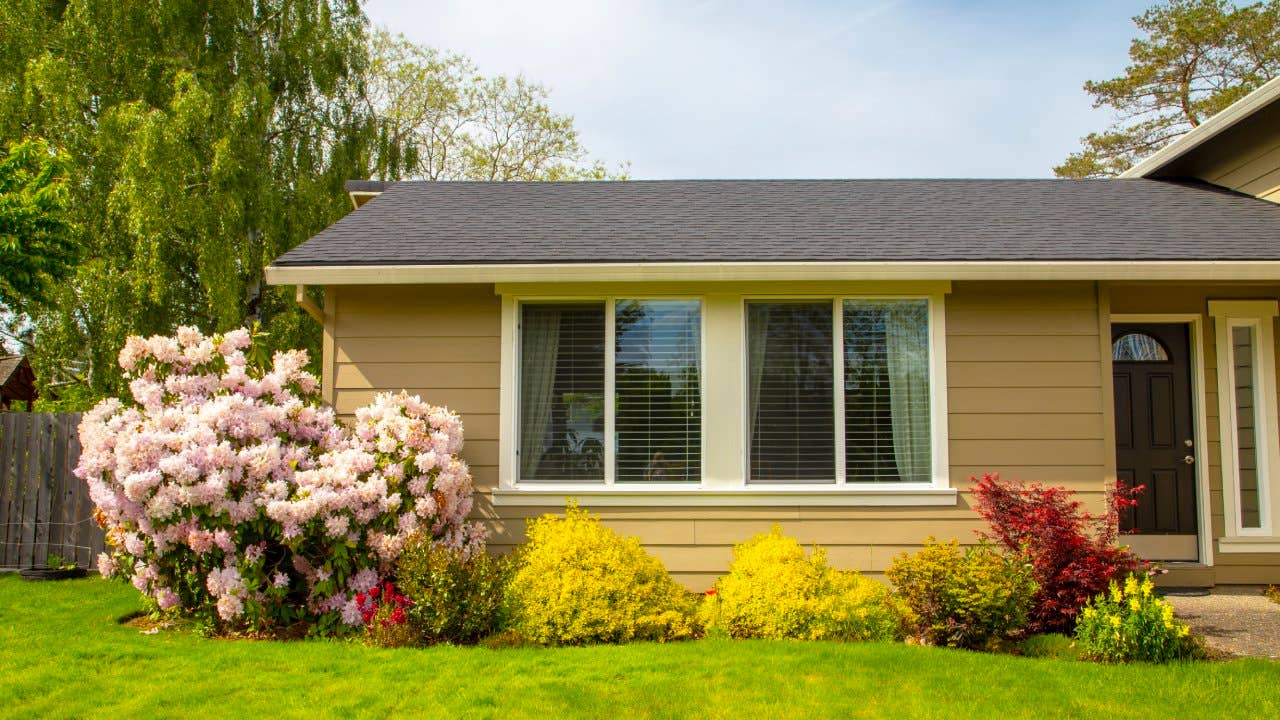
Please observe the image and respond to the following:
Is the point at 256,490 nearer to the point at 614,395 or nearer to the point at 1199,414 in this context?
the point at 614,395

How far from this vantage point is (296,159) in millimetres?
15484

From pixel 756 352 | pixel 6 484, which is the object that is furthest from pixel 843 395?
pixel 6 484

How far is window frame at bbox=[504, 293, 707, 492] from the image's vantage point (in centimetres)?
680

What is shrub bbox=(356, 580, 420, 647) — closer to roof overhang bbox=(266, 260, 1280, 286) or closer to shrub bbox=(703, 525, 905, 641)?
shrub bbox=(703, 525, 905, 641)

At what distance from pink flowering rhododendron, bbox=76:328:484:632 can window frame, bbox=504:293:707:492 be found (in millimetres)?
570

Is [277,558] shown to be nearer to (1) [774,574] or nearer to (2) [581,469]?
(2) [581,469]

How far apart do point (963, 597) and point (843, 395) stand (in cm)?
194

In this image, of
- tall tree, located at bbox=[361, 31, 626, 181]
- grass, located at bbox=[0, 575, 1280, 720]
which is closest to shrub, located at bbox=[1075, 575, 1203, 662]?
grass, located at bbox=[0, 575, 1280, 720]

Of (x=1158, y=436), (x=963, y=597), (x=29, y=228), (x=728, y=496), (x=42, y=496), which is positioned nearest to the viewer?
(x=963, y=597)

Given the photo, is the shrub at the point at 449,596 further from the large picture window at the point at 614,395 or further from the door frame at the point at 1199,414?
the door frame at the point at 1199,414

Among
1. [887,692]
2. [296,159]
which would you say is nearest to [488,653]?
[887,692]

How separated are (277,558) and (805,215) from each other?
17.4ft

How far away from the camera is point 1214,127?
7.80 meters

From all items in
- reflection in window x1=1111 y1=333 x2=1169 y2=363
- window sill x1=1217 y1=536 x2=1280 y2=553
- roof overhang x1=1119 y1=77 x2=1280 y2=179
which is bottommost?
window sill x1=1217 y1=536 x2=1280 y2=553
